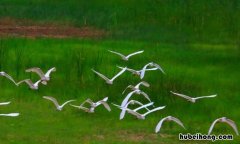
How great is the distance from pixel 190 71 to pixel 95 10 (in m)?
5.46

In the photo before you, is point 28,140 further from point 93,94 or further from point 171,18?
point 171,18

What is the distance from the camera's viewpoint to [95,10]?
16.3 m

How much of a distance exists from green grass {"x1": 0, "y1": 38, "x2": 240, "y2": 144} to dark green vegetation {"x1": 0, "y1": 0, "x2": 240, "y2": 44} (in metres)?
0.85

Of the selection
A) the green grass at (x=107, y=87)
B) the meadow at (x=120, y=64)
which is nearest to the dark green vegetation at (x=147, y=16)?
the meadow at (x=120, y=64)

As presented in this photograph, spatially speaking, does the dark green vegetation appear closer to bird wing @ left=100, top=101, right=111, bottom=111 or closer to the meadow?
the meadow

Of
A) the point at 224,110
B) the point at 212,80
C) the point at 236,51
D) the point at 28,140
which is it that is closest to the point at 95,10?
the point at 236,51

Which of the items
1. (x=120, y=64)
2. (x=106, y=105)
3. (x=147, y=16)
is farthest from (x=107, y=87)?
(x=147, y=16)

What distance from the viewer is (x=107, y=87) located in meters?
10.3

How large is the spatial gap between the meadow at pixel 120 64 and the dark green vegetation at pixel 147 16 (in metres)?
0.02

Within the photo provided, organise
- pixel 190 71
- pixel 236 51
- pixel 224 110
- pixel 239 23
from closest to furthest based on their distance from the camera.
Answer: pixel 224 110 → pixel 190 71 → pixel 236 51 → pixel 239 23

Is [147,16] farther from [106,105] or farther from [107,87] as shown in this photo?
[106,105]

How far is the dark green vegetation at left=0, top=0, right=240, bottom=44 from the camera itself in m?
14.1

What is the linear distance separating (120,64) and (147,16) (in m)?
4.09

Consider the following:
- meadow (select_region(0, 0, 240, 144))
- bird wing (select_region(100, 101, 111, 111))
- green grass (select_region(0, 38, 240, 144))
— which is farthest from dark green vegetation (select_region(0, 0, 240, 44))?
bird wing (select_region(100, 101, 111, 111))
